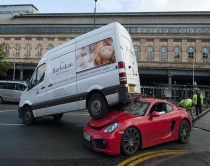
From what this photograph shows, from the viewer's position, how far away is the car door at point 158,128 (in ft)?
18.5

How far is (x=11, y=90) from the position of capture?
18.5 metres

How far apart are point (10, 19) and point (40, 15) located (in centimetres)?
844

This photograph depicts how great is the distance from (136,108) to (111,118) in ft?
2.89

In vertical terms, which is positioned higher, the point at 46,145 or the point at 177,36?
the point at 177,36

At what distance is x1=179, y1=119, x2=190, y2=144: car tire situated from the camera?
6.56m

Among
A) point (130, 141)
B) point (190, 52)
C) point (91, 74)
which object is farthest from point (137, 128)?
point (190, 52)

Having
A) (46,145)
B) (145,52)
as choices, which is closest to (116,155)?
(46,145)

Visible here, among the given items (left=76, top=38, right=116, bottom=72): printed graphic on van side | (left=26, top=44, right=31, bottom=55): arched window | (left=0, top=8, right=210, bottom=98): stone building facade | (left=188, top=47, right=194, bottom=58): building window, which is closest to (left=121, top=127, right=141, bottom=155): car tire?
(left=76, top=38, right=116, bottom=72): printed graphic on van side

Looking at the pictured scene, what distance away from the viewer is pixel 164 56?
50.6 m

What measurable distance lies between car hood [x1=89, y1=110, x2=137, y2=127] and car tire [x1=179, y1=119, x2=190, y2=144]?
199cm

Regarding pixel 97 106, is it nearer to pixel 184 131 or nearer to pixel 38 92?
pixel 184 131

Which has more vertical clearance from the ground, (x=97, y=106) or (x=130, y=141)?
(x=97, y=106)

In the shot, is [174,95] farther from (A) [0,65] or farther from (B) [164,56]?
(A) [0,65]

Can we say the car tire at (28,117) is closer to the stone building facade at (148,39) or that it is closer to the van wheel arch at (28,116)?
the van wheel arch at (28,116)
